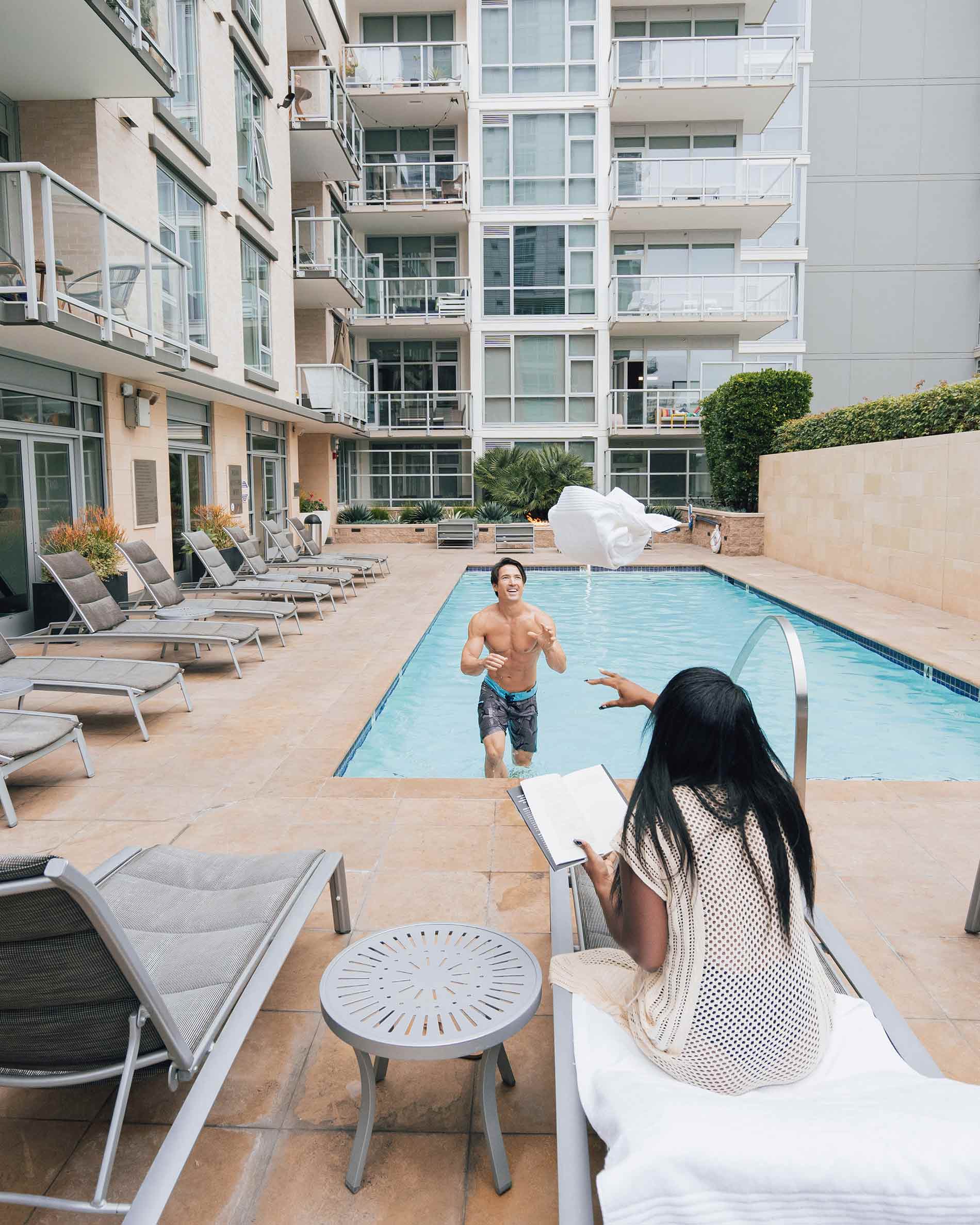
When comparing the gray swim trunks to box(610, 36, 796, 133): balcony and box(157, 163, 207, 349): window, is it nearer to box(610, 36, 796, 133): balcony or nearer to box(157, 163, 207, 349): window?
box(157, 163, 207, 349): window

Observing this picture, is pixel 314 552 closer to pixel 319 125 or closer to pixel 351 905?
pixel 319 125

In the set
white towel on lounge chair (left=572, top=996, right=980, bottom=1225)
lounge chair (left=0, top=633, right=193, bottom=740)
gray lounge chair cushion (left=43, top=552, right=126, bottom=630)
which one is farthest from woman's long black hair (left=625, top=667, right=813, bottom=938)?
gray lounge chair cushion (left=43, top=552, right=126, bottom=630)

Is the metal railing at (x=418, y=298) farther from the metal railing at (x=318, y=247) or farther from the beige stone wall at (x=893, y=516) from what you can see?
the beige stone wall at (x=893, y=516)

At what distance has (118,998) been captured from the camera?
193 cm

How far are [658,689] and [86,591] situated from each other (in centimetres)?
571

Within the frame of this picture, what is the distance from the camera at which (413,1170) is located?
2162 millimetres

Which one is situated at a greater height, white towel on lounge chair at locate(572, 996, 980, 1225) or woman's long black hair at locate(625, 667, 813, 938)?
woman's long black hair at locate(625, 667, 813, 938)

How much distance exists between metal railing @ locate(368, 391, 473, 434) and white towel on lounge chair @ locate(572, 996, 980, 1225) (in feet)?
77.9

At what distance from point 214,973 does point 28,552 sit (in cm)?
840

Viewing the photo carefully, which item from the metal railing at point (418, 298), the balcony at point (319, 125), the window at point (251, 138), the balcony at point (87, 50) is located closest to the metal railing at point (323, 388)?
the window at point (251, 138)

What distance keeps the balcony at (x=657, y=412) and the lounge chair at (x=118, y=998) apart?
22.3 metres

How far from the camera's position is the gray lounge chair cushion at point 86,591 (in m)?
7.68

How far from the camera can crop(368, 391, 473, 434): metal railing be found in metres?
24.7

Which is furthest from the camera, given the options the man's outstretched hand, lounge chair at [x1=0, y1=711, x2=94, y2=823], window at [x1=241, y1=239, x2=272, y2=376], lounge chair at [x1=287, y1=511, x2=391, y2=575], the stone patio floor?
window at [x1=241, y1=239, x2=272, y2=376]
